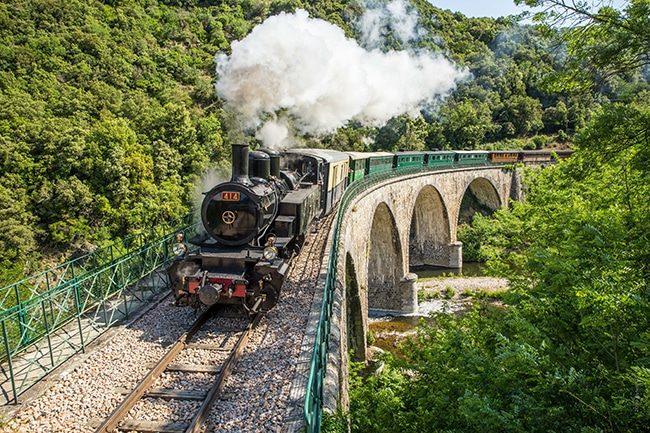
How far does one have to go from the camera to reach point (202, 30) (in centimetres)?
6619

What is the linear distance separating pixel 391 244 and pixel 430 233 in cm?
1170

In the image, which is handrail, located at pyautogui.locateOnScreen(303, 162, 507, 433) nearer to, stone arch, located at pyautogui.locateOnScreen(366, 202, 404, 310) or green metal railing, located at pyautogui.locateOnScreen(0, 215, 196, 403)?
green metal railing, located at pyautogui.locateOnScreen(0, 215, 196, 403)

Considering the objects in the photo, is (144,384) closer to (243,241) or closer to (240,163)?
(243,241)

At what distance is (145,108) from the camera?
37.1 m

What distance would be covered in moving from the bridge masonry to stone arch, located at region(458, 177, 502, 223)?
0.35ft

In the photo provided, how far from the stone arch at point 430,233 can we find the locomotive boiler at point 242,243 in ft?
75.9

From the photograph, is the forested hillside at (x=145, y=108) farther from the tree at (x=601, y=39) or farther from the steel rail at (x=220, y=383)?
the steel rail at (x=220, y=383)

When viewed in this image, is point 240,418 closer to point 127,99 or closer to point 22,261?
point 22,261

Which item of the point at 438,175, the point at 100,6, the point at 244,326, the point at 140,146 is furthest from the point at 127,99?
the point at 244,326

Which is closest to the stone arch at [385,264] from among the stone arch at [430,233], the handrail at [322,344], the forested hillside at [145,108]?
the handrail at [322,344]

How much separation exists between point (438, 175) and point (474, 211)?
15.0 metres

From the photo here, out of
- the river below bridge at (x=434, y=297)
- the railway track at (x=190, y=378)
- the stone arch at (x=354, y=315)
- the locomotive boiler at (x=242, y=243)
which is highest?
the locomotive boiler at (x=242, y=243)

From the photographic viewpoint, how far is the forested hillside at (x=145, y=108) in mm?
25828

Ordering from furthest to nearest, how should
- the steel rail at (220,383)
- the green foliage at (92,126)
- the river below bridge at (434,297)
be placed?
the green foliage at (92,126)
the river below bridge at (434,297)
the steel rail at (220,383)
